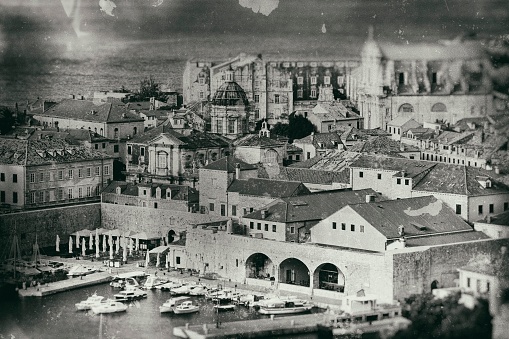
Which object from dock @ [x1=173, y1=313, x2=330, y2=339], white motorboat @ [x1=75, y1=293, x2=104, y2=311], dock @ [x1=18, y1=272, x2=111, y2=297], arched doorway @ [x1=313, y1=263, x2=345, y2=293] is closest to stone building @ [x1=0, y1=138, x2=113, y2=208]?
dock @ [x1=18, y1=272, x2=111, y2=297]

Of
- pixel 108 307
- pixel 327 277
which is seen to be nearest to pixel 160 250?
pixel 108 307

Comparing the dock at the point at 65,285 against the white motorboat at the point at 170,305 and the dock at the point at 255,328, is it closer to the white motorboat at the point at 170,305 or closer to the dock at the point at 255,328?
the white motorboat at the point at 170,305

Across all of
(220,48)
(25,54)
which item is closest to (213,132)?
(220,48)

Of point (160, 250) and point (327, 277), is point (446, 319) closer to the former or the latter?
point (327, 277)

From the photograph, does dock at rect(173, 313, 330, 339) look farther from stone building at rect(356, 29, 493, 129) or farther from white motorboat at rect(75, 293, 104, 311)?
stone building at rect(356, 29, 493, 129)

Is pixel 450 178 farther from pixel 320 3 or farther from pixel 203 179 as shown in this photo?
pixel 320 3
